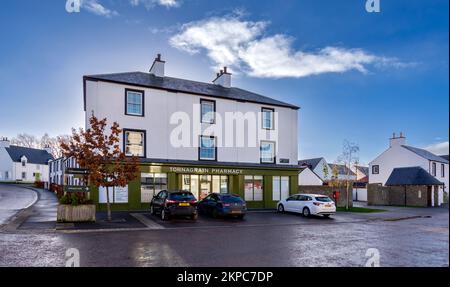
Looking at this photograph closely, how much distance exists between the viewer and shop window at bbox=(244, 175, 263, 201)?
93.2 feet

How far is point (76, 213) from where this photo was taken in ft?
56.9

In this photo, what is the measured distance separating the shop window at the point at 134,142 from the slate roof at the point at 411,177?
103 ft

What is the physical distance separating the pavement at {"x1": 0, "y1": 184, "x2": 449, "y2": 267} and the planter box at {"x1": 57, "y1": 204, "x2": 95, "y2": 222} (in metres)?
0.86

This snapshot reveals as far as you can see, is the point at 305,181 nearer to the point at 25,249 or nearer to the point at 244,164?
the point at 244,164

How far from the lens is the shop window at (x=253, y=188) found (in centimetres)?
2842

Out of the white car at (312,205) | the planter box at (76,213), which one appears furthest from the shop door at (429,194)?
the planter box at (76,213)

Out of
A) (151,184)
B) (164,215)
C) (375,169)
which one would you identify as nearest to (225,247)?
(164,215)

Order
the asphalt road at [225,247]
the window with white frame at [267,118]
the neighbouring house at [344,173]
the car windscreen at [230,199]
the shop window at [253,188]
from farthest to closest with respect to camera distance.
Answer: the neighbouring house at [344,173] < the window with white frame at [267,118] < the shop window at [253,188] < the car windscreen at [230,199] < the asphalt road at [225,247]

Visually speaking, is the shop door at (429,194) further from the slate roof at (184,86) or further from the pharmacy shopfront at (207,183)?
the slate roof at (184,86)

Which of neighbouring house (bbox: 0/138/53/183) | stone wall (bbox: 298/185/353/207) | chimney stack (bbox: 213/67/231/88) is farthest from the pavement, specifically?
neighbouring house (bbox: 0/138/53/183)

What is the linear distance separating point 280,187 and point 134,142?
42.1 ft
